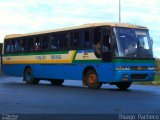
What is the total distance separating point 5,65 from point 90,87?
10812 mm

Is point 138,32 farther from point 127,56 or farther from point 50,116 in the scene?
point 50,116

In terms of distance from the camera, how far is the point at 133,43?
25.0 meters

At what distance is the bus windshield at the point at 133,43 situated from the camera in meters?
24.6

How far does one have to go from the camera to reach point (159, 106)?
16266 millimetres

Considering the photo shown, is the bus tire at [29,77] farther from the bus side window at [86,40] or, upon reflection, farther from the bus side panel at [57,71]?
the bus side window at [86,40]

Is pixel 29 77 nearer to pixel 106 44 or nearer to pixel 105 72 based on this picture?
pixel 105 72

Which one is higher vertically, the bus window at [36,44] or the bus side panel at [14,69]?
the bus window at [36,44]

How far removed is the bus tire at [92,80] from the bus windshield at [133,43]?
1.87 metres

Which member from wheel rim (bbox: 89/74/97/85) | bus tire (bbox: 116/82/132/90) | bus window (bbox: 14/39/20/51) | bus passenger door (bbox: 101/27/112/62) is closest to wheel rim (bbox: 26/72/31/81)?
bus window (bbox: 14/39/20/51)

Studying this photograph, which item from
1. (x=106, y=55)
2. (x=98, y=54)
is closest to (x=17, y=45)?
(x=98, y=54)

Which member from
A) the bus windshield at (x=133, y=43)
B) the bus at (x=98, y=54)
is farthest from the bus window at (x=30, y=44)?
the bus windshield at (x=133, y=43)

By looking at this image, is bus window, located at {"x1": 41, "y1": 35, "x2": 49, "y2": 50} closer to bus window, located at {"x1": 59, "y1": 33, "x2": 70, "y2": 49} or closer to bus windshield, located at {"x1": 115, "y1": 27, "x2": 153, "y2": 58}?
bus window, located at {"x1": 59, "y1": 33, "x2": 70, "y2": 49}

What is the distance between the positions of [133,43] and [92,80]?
105 inches

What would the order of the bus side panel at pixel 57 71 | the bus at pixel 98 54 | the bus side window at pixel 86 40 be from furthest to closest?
1. the bus side panel at pixel 57 71
2. the bus side window at pixel 86 40
3. the bus at pixel 98 54
